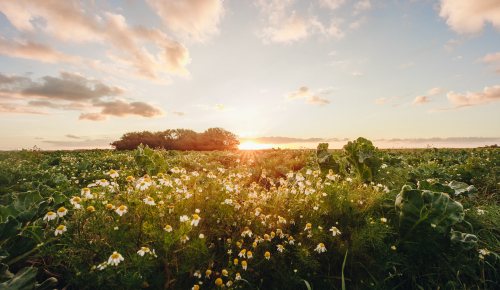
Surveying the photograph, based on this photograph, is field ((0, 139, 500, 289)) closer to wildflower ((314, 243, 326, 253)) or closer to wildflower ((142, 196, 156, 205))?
wildflower ((314, 243, 326, 253))

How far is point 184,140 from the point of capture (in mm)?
41062

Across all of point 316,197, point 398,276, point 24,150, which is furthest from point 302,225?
point 24,150

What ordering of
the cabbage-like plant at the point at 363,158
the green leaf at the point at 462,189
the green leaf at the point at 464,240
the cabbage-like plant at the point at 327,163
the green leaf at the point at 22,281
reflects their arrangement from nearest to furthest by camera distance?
the green leaf at the point at 22,281
the green leaf at the point at 464,240
the green leaf at the point at 462,189
the cabbage-like plant at the point at 363,158
the cabbage-like plant at the point at 327,163

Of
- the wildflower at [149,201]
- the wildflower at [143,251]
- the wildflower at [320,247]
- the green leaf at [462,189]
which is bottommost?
the wildflower at [320,247]

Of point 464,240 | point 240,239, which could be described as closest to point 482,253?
point 464,240

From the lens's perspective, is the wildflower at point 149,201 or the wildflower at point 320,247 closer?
the wildflower at point 149,201

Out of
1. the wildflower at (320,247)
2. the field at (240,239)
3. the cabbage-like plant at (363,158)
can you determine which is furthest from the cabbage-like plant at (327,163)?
the wildflower at (320,247)

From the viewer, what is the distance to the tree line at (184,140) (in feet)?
132

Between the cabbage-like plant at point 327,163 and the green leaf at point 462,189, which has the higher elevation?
the cabbage-like plant at point 327,163

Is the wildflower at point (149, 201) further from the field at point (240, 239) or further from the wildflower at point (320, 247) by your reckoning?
the wildflower at point (320, 247)

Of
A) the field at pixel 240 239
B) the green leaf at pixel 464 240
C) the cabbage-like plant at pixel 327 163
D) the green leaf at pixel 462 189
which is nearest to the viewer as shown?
the field at pixel 240 239

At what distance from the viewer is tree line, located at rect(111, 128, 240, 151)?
132 feet

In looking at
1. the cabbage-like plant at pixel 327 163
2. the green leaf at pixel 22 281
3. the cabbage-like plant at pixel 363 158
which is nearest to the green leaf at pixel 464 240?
the cabbage-like plant at pixel 363 158

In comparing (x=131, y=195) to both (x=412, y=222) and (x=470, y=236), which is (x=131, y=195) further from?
(x=470, y=236)
